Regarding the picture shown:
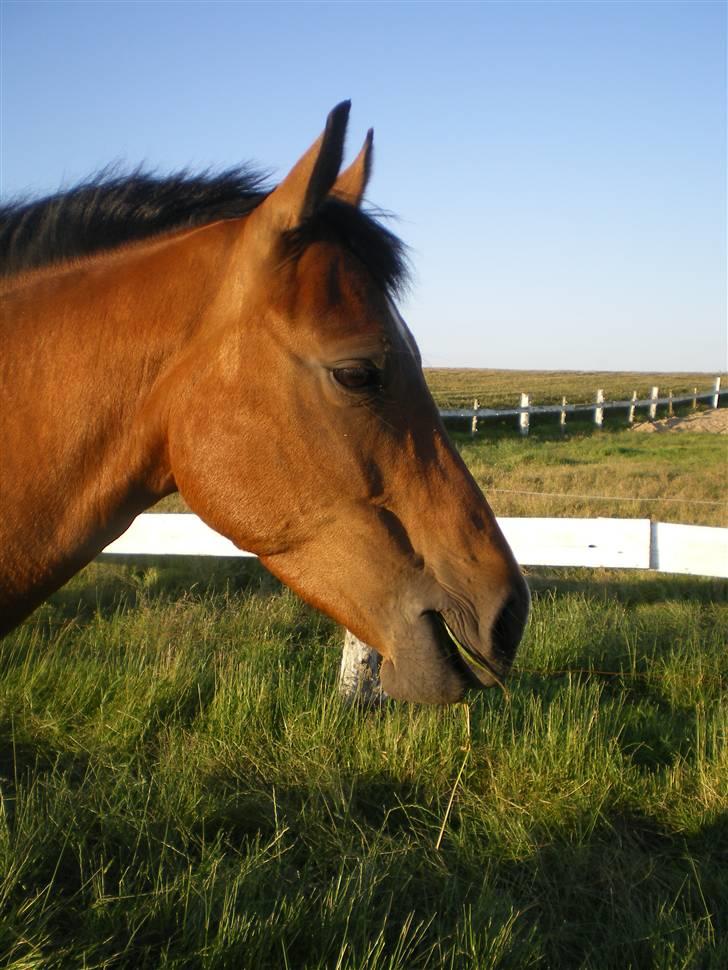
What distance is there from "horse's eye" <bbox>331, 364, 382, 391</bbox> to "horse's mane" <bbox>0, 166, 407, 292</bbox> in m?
0.75

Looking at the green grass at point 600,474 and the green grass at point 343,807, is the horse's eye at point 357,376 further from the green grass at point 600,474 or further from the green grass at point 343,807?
the green grass at point 600,474

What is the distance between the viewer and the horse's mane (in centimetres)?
257

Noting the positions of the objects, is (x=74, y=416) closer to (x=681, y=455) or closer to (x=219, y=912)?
(x=219, y=912)

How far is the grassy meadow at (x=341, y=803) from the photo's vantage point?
2.55 m

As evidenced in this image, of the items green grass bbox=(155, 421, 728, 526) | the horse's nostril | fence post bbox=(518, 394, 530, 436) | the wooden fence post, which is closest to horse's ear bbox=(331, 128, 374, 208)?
the horse's nostril

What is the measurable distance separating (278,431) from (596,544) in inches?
172

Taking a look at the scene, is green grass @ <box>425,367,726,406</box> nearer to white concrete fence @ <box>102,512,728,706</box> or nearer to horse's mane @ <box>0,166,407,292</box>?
white concrete fence @ <box>102,512,728,706</box>

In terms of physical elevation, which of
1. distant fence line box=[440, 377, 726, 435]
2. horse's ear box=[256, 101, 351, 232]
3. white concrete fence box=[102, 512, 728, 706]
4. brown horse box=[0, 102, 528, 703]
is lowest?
white concrete fence box=[102, 512, 728, 706]

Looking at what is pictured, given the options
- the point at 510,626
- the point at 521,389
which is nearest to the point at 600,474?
the point at 510,626

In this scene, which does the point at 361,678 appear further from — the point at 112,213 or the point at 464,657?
the point at 112,213

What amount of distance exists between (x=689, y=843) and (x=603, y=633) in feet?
6.81

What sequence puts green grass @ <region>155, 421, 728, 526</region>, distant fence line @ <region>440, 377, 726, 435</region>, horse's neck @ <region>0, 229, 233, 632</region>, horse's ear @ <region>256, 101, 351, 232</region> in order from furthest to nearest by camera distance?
distant fence line @ <region>440, 377, 726, 435</region>
green grass @ <region>155, 421, 728, 526</region>
horse's neck @ <region>0, 229, 233, 632</region>
horse's ear @ <region>256, 101, 351, 232</region>

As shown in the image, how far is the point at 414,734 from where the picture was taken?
150 inches

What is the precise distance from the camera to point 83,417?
235 centimetres
